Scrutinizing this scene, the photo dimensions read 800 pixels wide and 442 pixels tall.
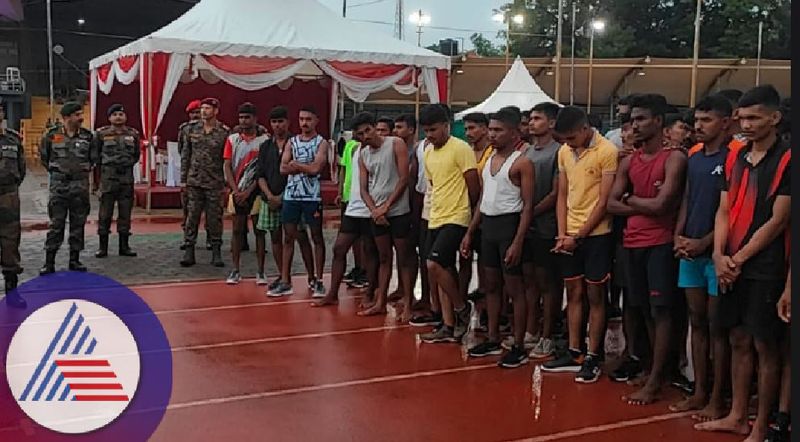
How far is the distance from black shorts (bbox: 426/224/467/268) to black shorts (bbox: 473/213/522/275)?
0.25 meters

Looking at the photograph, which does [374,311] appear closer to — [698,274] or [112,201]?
[698,274]

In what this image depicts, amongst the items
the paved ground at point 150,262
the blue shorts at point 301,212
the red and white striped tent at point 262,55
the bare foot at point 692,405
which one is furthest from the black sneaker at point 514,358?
the red and white striped tent at point 262,55

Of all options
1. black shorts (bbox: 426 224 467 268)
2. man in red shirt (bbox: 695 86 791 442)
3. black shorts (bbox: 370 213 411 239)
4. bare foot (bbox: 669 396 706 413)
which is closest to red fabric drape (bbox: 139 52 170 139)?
black shorts (bbox: 370 213 411 239)

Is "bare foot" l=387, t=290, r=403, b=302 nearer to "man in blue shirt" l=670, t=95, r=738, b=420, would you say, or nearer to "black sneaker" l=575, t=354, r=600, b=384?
"black sneaker" l=575, t=354, r=600, b=384

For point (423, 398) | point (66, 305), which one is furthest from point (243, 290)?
point (423, 398)

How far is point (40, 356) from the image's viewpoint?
235 inches

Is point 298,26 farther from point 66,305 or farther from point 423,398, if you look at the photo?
point 423,398

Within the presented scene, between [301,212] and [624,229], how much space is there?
135 inches

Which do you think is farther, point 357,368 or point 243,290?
point 243,290

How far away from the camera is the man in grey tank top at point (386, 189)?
7008 mm

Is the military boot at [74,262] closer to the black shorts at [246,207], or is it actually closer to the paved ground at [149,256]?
the paved ground at [149,256]

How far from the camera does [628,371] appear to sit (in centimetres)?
554

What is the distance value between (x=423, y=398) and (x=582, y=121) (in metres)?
2.04

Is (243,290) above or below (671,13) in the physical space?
below
